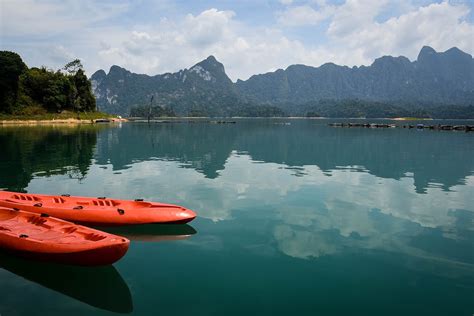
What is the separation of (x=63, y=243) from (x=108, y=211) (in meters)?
4.33

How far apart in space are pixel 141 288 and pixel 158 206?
5678 mm

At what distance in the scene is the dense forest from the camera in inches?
4166

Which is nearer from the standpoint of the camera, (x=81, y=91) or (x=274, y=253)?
(x=274, y=253)

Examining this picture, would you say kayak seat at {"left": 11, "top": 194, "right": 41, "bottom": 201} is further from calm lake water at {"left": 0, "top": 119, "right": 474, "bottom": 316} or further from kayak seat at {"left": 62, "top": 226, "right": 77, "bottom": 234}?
kayak seat at {"left": 62, "top": 226, "right": 77, "bottom": 234}

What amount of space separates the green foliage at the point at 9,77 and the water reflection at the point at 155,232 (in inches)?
4435

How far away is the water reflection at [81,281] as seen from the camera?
33.2 ft

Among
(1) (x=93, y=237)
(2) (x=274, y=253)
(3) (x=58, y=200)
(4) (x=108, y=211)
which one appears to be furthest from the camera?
(3) (x=58, y=200)

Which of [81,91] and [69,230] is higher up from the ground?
[81,91]

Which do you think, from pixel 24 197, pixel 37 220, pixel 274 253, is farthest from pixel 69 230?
pixel 274 253

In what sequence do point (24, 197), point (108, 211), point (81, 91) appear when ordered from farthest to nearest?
Answer: point (81, 91)
point (24, 197)
point (108, 211)

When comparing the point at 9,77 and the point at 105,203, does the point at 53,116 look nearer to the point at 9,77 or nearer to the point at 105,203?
the point at 9,77

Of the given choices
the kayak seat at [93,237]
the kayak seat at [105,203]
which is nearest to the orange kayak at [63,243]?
the kayak seat at [93,237]

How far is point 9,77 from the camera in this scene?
106062mm

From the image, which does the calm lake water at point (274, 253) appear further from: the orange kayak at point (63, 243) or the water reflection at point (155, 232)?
the orange kayak at point (63, 243)
